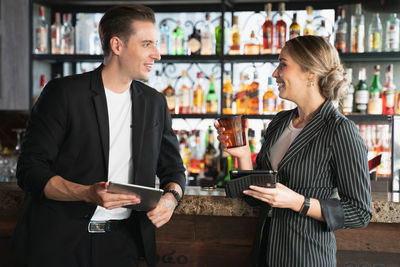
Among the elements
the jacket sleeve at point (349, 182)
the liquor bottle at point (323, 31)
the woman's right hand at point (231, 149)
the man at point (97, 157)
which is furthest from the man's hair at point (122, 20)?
the liquor bottle at point (323, 31)

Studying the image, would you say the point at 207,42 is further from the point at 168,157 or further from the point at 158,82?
the point at 168,157

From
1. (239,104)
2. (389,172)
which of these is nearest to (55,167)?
(239,104)

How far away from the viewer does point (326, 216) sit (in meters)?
1.45

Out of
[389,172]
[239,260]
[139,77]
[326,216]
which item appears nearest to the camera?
[326,216]

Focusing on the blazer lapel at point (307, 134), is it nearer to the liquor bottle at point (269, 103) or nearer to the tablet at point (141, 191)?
the tablet at point (141, 191)

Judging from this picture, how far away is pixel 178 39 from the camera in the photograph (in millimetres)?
3584

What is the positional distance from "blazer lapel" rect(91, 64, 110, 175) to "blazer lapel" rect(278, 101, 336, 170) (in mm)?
548

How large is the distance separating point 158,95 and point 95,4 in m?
2.27

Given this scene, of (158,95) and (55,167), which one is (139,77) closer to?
(158,95)

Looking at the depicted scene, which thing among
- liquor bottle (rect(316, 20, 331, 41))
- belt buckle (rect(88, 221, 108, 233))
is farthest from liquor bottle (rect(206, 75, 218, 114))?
belt buckle (rect(88, 221, 108, 233))

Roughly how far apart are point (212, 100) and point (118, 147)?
79.7 inches

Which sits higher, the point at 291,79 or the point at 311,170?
the point at 291,79

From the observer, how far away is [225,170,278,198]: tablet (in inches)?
55.6

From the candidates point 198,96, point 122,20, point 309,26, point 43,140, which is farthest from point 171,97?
point 43,140
